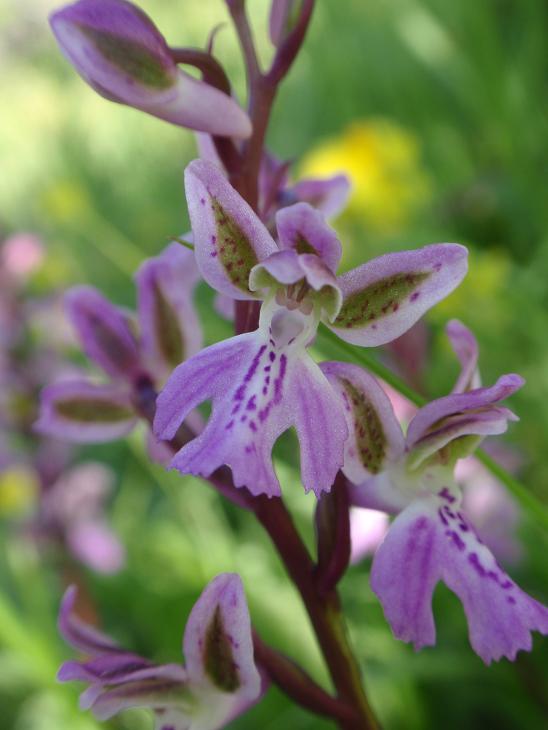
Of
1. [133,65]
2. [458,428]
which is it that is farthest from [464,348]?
[133,65]

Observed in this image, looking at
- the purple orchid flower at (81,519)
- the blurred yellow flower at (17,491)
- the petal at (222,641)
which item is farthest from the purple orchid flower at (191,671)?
the blurred yellow flower at (17,491)

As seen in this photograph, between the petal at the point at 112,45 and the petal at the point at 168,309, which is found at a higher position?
the petal at the point at 112,45

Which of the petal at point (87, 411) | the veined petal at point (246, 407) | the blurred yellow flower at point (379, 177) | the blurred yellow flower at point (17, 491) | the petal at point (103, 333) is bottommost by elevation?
the blurred yellow flower at point (17, 491)

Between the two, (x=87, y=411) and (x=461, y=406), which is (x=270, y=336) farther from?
(x=87, y=411)

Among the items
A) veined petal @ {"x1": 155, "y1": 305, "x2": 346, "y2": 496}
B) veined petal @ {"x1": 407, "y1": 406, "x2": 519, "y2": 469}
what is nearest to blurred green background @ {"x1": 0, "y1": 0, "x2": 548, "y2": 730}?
veined petal @ {"x1": 155, "y1": 305, "x2": 346, "y2": 496}

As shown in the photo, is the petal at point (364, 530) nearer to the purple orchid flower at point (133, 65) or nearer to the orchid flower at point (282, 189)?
the orchid flower at point (282, 189)

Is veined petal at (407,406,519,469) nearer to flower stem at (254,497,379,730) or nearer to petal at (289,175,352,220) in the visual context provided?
flower stem at (254,497,379,730)
